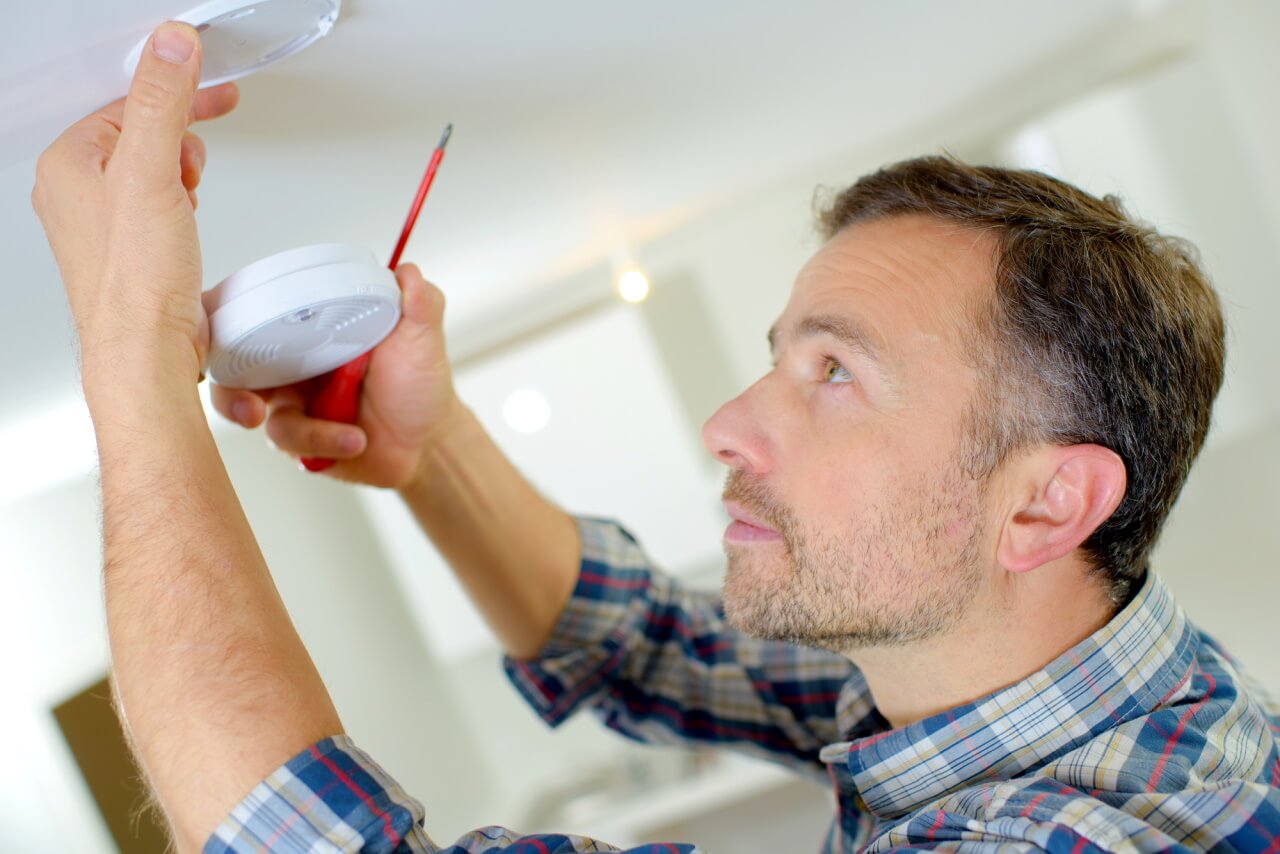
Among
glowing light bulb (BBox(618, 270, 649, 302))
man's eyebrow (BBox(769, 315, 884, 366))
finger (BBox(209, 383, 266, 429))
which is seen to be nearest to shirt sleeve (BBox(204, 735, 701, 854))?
finger (BBox(209, 383, 266, 429))

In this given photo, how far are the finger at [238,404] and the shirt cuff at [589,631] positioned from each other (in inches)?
19.2

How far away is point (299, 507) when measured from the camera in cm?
267

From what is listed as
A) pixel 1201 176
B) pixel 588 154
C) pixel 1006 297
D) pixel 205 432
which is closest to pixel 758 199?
pixel 1201 176

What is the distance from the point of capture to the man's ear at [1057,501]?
101 centimetres

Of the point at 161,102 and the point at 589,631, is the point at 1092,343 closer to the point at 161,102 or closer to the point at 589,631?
the point at 589,631

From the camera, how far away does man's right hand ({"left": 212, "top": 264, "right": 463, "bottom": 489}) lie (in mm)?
1015

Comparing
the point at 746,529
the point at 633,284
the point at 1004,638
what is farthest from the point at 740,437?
the point at 633,284

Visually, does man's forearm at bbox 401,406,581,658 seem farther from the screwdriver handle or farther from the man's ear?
the man's ear

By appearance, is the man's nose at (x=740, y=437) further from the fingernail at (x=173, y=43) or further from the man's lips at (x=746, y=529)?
the fingernail at (x=173, y=43)

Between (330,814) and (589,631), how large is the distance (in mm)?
646

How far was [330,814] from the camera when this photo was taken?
705 millimetres

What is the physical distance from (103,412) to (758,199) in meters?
1.68

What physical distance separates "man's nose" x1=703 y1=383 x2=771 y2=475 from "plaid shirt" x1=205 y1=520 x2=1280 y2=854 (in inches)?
12.5

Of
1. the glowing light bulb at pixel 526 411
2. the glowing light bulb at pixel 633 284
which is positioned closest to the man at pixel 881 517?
the glowing light bulb at pixel 633 284
